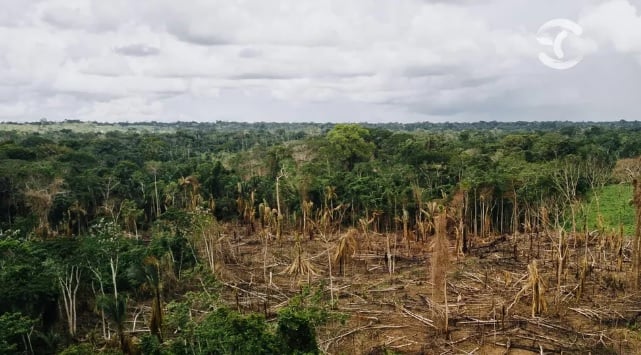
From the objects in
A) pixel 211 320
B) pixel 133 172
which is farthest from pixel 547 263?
pixel 133 172

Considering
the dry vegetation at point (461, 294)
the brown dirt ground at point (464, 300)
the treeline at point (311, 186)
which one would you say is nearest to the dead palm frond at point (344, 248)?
the dry vegetation at point (461, 294)

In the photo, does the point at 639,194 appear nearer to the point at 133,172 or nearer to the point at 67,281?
the point at 67,281

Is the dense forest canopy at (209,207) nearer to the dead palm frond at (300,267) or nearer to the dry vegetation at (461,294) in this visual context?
the dry vegetation at (461,294)

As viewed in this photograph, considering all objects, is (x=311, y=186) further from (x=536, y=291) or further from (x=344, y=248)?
(x=536, y=291)

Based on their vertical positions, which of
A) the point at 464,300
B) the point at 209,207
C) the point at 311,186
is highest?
the point at 311,186

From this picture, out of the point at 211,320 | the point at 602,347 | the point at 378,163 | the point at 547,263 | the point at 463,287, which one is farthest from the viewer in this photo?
the point at 378,163

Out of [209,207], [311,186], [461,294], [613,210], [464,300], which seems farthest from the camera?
[613,210]

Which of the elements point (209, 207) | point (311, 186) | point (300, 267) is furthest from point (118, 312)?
point (311, 186)
